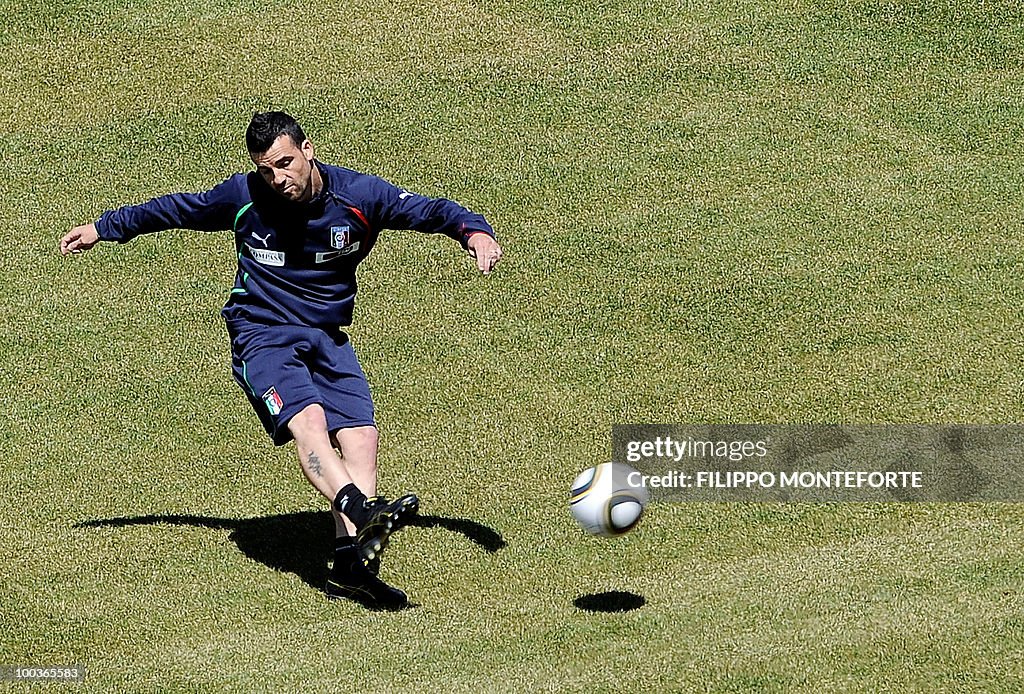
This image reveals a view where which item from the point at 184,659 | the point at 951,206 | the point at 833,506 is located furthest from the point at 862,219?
the point at 184,659

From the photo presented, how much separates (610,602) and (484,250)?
80.1 inches

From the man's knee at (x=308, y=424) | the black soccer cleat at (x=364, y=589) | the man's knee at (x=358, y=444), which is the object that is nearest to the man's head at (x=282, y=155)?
the man's knee at (x=308, y=424)

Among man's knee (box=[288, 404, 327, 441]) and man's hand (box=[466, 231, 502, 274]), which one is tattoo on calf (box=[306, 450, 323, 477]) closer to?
man's knee (box=[288, 404, 327, 441])

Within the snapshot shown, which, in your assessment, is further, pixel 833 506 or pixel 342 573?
pixel 833 506

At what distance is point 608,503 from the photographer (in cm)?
836

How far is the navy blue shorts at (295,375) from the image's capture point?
8.45m

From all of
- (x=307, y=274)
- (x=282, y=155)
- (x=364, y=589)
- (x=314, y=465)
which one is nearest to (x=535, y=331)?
(x=307, y=274)

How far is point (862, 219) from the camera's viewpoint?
13.0 m

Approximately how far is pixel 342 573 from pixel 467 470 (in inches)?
75.2

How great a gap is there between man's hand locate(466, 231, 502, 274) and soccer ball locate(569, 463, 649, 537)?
50.9 inches

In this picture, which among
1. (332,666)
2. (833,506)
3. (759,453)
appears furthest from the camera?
(759,453)

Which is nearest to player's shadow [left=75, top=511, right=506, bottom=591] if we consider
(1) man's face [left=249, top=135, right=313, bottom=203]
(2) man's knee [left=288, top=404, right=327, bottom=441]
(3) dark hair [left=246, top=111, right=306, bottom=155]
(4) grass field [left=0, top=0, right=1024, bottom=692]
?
(4) grass field [left=0, top=0, right=1024, bottom=692]

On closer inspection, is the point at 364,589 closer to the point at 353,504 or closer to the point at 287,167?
the point at 353,504

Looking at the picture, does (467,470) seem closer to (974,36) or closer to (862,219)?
(862,219)
